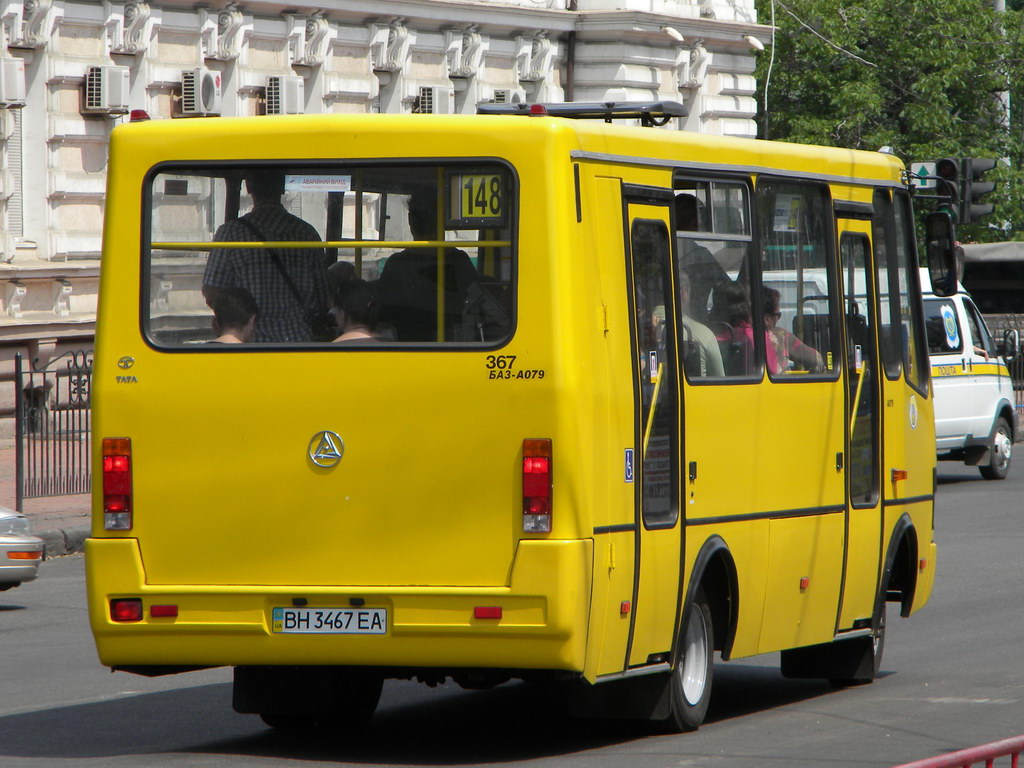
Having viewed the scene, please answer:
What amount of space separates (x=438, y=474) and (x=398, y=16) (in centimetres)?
2191

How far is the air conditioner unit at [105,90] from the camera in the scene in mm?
24672

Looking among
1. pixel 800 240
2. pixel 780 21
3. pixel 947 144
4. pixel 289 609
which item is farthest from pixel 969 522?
pixel 780 21

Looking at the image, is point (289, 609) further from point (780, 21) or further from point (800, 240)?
point (780, 21)

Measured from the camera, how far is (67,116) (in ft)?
81.1

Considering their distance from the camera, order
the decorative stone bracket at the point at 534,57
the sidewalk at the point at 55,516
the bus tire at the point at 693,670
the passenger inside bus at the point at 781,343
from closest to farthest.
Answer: the bus tire at the point at 693,670
the passenger inside bus at the point at 781,343
the sidewalk at the point at 55,516
the decorative stone bracket at the point at 534,57

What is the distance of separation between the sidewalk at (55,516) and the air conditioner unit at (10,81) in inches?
187

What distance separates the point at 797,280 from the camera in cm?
955

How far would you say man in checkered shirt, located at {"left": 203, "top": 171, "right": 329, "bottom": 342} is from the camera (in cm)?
797

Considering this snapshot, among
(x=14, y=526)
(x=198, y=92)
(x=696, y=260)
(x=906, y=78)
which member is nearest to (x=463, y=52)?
(x=198, y=92)

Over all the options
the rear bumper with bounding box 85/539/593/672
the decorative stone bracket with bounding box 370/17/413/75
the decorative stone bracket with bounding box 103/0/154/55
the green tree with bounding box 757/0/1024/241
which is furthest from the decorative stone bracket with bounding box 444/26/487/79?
the rear bumper with bounding box 85/539/593/672

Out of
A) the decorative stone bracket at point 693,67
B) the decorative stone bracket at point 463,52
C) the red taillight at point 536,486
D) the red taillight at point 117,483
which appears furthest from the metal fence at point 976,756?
→ the decorative stone bracket at point 693,67

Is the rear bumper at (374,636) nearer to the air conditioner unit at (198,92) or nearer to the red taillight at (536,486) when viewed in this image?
the red taillight at (536,486)

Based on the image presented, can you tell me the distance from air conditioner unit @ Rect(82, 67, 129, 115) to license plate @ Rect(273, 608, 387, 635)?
17833 mm

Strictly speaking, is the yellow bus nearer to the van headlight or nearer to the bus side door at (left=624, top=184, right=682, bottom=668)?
the bus side door at (left=624, top=184, right=682, bottom=668)
